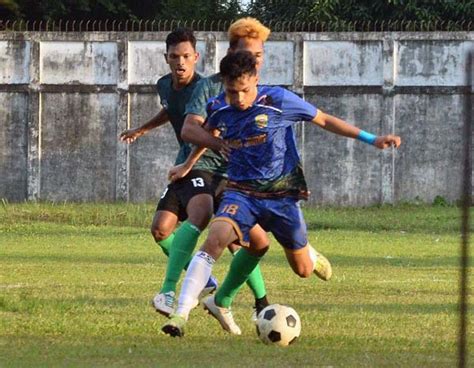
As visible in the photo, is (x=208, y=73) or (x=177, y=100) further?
(x=208, y=73)

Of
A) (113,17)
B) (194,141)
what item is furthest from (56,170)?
(194,141)

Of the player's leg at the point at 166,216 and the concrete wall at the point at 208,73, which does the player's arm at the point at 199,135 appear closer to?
the player's leg at the point at 166,216

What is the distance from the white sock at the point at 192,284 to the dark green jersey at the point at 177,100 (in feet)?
6.93

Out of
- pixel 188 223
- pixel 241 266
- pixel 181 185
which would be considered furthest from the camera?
pixel 181 185

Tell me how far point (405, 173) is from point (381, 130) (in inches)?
37.6

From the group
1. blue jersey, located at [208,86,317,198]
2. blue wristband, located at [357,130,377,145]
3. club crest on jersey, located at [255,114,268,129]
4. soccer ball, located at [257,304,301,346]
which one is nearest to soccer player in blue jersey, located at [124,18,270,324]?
blue jersey, located at [208,86,317,198]

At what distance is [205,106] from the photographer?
10.1m

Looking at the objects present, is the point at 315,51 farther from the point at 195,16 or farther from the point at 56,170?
the point at 195,16

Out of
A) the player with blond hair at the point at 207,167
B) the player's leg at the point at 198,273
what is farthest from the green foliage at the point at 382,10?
the player's leg at the point at 198,273

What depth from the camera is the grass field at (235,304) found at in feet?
28.0

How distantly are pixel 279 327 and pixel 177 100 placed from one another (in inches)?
103

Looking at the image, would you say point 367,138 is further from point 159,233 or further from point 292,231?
point 159,233

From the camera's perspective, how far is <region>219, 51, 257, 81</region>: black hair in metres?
9.00

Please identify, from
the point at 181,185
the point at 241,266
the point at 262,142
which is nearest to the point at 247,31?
the point at 262,142
